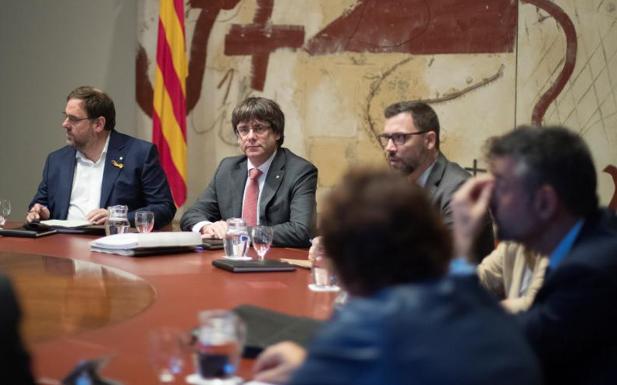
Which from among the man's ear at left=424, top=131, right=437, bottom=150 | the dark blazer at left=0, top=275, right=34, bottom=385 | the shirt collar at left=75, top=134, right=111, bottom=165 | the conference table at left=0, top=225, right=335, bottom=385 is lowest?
the conference table at left=0, top=225, right=335, bottom=385

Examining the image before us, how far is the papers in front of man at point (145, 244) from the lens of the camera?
3.24 meters

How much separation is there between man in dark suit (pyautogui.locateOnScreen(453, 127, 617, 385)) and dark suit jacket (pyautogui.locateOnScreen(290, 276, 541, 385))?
1.56 ft

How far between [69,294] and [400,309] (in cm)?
155

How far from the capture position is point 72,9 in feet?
19.8

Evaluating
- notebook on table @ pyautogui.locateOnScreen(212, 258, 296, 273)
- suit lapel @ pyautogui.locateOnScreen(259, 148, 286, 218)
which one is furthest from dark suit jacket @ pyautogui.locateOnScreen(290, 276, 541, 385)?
suit lapel @ pyautogui.locateOnScreen(259, 148, 286, 218)

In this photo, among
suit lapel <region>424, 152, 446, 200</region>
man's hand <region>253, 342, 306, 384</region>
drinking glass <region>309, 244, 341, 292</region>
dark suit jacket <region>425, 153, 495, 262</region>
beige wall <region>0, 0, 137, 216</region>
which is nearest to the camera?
man's hand <region>253, 342, 306, 384</region>

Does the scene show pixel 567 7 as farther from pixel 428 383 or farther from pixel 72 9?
pixel 428 383

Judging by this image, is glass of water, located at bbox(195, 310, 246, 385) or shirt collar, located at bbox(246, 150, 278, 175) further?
shirt collar, located at bbox(246, 150, 278, 175)

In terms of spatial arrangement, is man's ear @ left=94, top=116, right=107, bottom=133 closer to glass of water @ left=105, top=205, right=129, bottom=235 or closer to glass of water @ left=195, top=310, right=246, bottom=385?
glass of water @ left=105, top=205, right=129, bottom=235

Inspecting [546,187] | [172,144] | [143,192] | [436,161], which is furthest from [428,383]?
[172,144]

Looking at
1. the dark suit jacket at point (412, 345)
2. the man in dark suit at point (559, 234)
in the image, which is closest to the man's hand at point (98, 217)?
the man in dark suit at point (559, 234)

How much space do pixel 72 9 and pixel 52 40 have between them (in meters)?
0.27

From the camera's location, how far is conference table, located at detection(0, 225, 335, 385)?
6.03ft

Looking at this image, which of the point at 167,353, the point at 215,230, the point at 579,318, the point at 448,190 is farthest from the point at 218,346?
the point at 215,230
